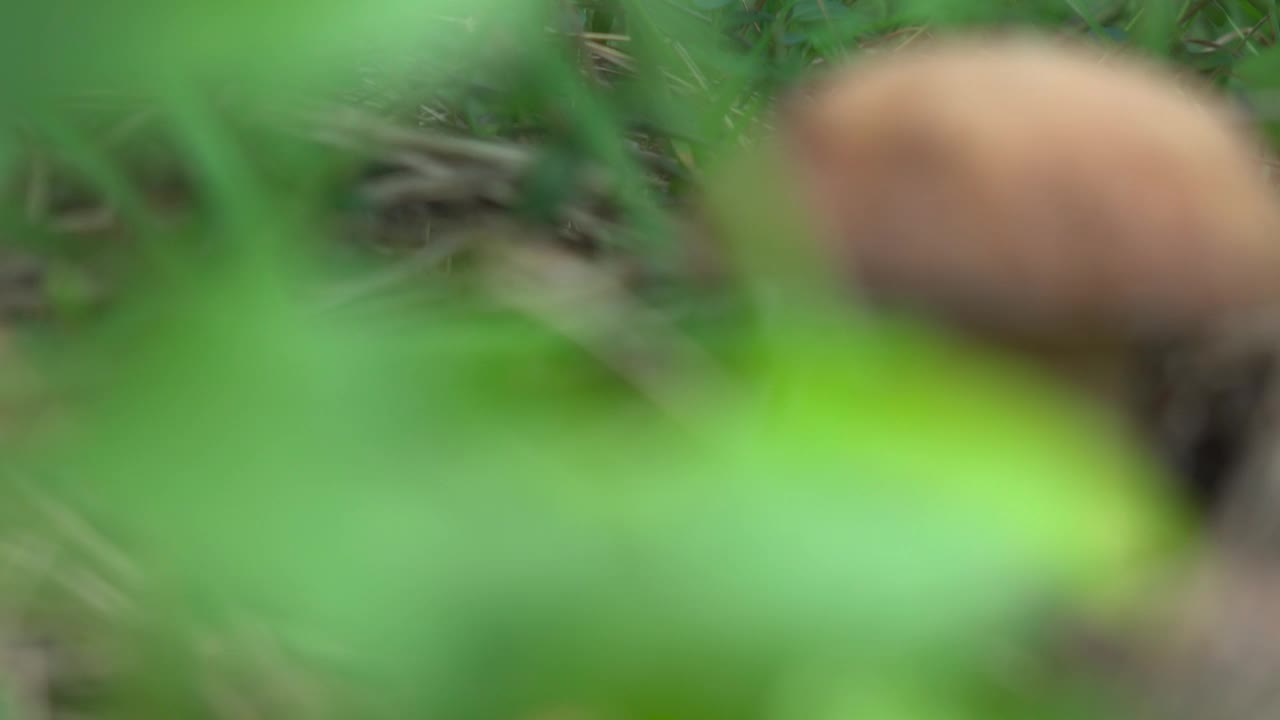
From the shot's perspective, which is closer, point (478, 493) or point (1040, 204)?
point (478, 493)

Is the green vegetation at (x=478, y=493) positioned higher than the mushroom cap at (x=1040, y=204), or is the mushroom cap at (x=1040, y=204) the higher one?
the mushroom cap at (x=1040, y=204)

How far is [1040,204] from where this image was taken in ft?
2.38

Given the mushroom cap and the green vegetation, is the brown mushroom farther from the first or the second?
the green vegetation

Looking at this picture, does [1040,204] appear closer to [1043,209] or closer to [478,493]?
[1043,209]

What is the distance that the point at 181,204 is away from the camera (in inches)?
33.6

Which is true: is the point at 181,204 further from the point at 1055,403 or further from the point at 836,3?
the point at 836,3

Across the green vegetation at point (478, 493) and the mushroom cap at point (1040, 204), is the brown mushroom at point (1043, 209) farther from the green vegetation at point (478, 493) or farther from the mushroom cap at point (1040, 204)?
the green vegetation at point (478, 493)

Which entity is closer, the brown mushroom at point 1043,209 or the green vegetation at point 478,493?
the green vegetation at point 478,493

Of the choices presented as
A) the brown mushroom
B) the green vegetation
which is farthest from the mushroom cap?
the green vegetation

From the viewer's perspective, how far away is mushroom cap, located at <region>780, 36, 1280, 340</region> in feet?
2.38

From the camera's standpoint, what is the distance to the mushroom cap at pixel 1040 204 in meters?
0.73

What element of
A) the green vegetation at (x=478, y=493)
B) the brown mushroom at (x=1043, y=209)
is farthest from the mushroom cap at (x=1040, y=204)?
the green vegetation at (x=478, y=493)

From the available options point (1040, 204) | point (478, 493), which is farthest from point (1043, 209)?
point (478, 493)

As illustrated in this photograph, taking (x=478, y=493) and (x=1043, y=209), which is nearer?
(x=478, y=493)
